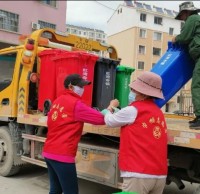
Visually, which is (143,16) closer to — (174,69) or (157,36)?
(157,36)

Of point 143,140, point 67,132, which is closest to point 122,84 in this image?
point 67,132

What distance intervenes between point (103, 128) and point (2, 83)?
2596 mm

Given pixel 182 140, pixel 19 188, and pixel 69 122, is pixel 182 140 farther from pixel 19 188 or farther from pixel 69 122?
pixel 19 188

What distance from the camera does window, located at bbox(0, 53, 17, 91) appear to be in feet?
20.4

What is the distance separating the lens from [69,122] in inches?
142

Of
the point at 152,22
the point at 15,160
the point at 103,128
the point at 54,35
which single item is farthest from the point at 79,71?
the point at 152,22

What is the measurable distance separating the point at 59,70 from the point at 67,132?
1900mm

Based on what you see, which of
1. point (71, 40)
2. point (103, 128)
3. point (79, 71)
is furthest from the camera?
point (71, 40)

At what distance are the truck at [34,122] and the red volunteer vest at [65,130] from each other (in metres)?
0.81

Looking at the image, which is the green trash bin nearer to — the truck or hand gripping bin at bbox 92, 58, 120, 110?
hand gripping bin at bbox 92, 58, 120, 110

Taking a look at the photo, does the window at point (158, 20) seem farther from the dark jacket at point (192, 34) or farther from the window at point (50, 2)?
the dark jacket at point (192, 34)

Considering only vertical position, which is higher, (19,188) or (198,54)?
(198,54)

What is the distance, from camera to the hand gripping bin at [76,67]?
5156 mm

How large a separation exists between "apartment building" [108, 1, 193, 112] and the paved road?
136 ft
